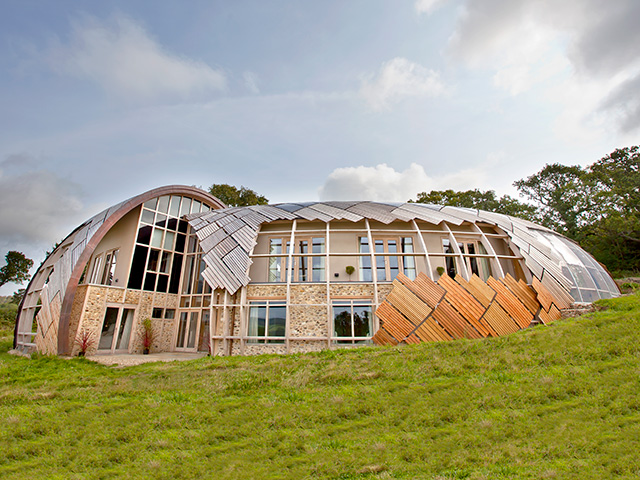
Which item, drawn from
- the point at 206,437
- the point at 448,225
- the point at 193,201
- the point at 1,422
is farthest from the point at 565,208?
the point at 1,422

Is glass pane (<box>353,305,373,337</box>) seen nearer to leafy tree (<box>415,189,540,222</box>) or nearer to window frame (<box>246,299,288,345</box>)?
window frame (<box>246,299,288,345</box>)

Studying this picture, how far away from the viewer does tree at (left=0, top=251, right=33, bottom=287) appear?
1708 inches

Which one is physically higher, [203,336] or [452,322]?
[452,322]

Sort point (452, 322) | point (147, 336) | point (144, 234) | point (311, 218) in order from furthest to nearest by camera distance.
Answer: point (144, 234)
point (147, 336)
point (311, 218)
point (452, 322)

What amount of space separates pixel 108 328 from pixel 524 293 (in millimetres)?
18403

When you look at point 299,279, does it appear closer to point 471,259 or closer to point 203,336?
point 203,336

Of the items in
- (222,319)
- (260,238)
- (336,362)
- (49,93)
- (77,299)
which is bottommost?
(336,362)

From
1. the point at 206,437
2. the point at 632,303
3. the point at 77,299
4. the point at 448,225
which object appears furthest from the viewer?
the point at 448,225

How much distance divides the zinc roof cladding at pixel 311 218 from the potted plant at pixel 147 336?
498 cm

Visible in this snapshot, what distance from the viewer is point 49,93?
14.0 metres

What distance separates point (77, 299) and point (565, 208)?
4061 cm

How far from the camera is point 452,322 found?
12727 mm

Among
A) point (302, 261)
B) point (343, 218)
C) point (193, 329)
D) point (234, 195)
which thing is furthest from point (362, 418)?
point (234, 195)

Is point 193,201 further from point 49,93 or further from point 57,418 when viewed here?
point 57,418
